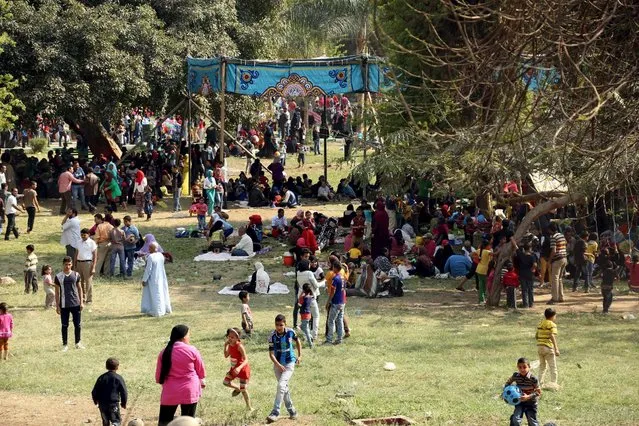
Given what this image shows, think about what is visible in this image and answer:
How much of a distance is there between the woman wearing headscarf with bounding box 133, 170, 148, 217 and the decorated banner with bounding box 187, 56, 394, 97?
3132 mm

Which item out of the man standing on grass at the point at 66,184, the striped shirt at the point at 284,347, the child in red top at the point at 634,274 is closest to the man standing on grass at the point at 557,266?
the child in red top at the point at 634,274

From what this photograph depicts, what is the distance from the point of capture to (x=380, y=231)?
24.7 m

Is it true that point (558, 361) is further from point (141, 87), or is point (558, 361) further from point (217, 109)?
point (217, 109)

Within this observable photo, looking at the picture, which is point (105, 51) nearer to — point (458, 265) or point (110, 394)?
point (458, 265)

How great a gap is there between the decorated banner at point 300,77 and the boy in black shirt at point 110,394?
63.1ft

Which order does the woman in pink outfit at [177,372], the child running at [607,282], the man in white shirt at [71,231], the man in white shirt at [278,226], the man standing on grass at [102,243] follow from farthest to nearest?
the man in white shirt at [278,226]
the man standing on grass at [102,243]
the man in white shirt at [71,231]
the child running at [607,282]
the woman in pink outfit at [177,372]

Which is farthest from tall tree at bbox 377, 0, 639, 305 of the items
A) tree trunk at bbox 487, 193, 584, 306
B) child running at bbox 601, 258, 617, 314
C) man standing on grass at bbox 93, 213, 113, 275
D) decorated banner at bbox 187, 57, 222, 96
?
decorated banner at bbox 187, 57, 222, 96

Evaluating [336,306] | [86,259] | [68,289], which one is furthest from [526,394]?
[86,259]

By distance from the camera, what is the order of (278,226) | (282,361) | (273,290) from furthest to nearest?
(278,226) → (273,290) → (282,361)

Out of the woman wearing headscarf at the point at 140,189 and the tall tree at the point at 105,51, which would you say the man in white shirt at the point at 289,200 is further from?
the tall tree at the point at 105,51

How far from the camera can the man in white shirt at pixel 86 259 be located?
20266mm

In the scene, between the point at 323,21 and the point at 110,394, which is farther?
the point at 323,21

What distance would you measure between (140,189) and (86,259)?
35.1ft

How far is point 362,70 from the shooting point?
31.1 meters
